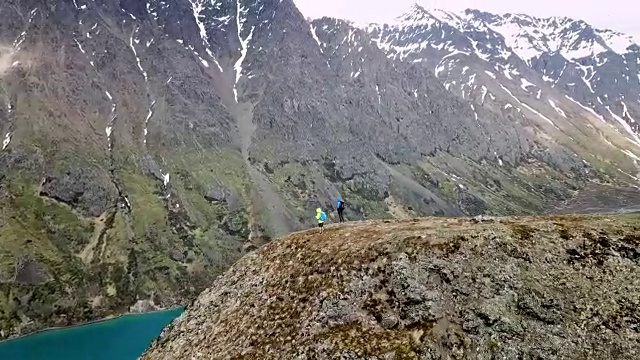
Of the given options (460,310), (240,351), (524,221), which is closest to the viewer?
(460,310)

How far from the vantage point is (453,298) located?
25453 mm

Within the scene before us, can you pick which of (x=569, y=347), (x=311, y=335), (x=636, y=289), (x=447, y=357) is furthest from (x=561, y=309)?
(x=311, y=335)

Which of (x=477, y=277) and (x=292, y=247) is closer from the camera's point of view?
(x=477, y=277)

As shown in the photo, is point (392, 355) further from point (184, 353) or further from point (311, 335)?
point (184, 353)

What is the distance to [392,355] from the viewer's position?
23.7 m

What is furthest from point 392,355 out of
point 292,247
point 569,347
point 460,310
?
point 292,247

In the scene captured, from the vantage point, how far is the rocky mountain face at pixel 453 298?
24.0m

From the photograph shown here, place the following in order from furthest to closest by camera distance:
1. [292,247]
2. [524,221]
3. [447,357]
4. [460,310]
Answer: [292,247] < [524,221] < [460,310] < [447,357]

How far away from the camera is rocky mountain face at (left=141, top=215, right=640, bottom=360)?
78.8 feet

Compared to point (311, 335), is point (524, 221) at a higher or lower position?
higher

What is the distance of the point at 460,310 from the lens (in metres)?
25.0

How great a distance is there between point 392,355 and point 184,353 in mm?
11987

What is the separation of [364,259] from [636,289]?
12094mm

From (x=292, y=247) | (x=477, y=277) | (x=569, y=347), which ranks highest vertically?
(x=292, y=247)
